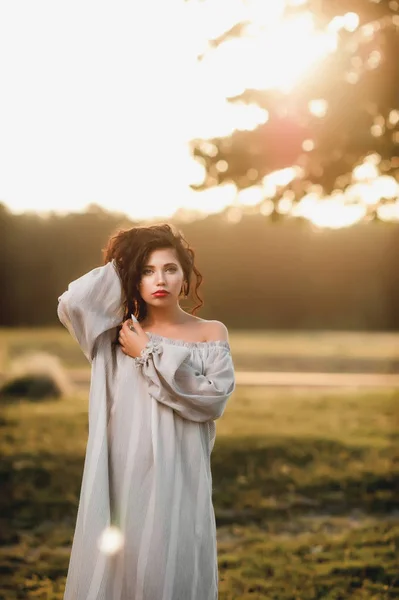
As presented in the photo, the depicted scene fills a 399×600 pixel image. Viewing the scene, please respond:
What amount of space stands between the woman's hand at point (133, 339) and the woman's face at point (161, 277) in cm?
10

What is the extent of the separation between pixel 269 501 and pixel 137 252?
3941mm

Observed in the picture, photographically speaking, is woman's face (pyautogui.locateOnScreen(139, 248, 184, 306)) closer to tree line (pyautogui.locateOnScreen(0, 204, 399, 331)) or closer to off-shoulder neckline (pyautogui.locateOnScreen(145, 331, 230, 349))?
off-shoulder neckline (pyautogui.locateOnScreen(145, 331, 230, 349))

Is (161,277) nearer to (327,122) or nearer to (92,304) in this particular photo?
(92,304)

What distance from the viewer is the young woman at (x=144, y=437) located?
2660mm

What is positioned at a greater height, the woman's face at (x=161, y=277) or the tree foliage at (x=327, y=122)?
the tree foliage at (x=327, y=122)

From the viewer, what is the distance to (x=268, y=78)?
681 cm

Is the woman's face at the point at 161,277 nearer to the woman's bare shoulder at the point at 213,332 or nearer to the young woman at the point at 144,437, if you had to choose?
the young woman at the point at 144,437

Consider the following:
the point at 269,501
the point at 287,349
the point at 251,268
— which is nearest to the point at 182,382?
the point at 269,501

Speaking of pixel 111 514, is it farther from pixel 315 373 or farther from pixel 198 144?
pixel 315 373

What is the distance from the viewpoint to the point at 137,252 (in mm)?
2826

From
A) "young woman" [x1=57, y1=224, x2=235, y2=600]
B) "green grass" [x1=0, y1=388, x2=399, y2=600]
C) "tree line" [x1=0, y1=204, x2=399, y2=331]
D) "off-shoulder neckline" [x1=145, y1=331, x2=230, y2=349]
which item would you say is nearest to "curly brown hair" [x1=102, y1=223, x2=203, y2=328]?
"young woman" [x1=57, y1=224, x2=235, y2=600]

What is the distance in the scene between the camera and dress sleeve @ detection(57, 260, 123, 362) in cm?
273

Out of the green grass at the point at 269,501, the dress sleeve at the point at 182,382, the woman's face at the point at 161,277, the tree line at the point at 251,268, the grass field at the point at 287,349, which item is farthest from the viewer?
the tree line at the point at 251,268

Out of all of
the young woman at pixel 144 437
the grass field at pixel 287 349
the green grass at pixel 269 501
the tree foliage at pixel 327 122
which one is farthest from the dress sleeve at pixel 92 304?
the grass field at pixel 287 349
